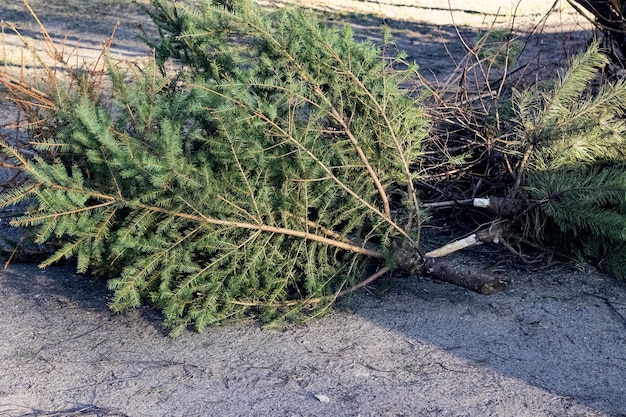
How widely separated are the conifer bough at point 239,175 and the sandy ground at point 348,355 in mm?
199

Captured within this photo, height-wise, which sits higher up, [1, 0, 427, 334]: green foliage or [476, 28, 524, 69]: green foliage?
[476, 28, 524, 69]: green foliage

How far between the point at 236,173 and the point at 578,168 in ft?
7.14

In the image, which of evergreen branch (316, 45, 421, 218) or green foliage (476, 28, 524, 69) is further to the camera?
green foliage (476, 28, 524, 69)

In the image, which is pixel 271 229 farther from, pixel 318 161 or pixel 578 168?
pixel 578 168

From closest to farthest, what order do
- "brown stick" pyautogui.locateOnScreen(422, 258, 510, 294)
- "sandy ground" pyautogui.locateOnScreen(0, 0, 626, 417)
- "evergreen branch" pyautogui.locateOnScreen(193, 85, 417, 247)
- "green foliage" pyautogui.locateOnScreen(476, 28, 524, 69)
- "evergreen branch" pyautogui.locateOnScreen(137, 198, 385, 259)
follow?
"sandy ground" pyautogui.locateOnScreen(0, 0, 626, 417) < "evergreen branch" pyautogui.locateOnScreen(193, 85, 417, 247) < "evergreen branch" pyautogui.locateOnScreen(137, 198, 385, 259) < "brown stick" pyautogui.locateOnScreen(422, 258, 510, 294) < "green foliage" pyautogui.locateOnScreen(476, 28, 524, 69)

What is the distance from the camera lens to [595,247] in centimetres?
494

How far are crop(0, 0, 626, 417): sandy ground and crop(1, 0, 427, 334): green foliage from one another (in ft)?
0.78

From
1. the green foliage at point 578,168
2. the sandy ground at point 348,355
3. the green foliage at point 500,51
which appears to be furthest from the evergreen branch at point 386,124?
the green foliage at point 500,51

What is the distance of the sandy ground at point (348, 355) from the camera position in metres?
3.77

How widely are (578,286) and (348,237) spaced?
1.50m

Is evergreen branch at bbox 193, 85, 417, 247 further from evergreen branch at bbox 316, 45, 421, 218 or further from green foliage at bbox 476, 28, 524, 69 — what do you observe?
green foliage at bbox 476, 28, 524, 69

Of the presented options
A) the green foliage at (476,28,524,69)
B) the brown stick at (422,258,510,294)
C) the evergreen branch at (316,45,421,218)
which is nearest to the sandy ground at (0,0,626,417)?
the brown stick at (422,258,510,294)

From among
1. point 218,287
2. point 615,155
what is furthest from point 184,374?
point 615,155

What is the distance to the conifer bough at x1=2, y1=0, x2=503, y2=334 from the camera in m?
4.41
